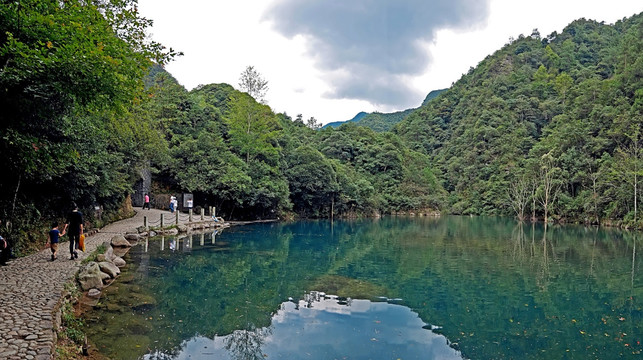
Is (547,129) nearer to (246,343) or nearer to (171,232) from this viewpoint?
(171,232)

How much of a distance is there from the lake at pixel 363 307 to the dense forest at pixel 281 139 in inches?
149

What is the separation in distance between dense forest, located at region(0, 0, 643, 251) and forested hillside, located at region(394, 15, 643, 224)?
0.26 meters

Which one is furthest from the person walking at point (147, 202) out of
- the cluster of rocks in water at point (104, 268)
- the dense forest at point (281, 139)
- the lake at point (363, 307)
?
the lake at point (363, 307)

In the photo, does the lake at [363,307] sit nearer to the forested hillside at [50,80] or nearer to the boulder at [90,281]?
the boulder at [90,281]

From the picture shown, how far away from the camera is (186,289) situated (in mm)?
10477

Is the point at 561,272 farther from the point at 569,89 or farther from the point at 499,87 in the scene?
the point at 499,87

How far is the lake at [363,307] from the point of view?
7012 mm

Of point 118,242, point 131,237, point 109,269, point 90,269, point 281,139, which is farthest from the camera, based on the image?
point 281,139

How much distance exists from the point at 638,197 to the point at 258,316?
137 ft

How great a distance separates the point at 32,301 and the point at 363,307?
22.1 ft

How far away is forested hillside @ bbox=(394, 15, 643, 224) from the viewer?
134 ft

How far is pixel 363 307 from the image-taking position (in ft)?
31.7

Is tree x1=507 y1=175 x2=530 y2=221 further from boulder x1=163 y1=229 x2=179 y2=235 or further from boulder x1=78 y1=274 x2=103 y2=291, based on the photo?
boulder x1=78 y1=274 x2=103 y2=291

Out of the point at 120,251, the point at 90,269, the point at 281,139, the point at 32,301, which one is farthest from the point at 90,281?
the point at 281,139
